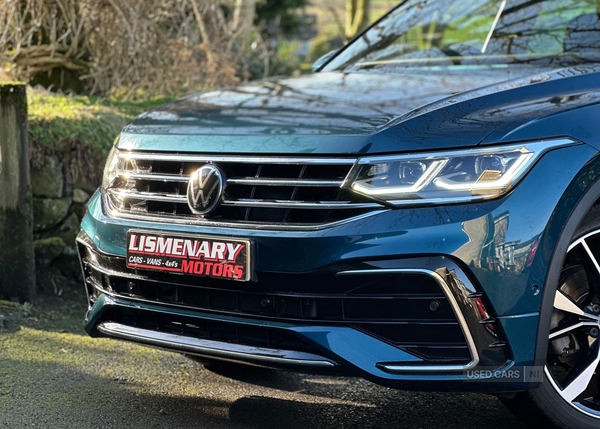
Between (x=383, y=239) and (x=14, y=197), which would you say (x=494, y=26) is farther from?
(x=14, y=197)

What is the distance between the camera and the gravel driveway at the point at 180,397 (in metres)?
2.86

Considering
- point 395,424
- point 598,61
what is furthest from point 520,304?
point 598,61

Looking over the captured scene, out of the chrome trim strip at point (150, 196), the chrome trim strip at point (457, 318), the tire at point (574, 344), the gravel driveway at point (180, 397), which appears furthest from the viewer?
the gravel driveway at point (180, 397)

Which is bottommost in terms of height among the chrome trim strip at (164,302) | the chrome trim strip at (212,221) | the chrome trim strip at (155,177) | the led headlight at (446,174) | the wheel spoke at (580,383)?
the wheel spoke at (580,383)

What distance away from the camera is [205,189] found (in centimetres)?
254

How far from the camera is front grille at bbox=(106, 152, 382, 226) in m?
2.35

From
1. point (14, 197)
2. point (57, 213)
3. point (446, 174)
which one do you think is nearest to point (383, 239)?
point (446, 174)

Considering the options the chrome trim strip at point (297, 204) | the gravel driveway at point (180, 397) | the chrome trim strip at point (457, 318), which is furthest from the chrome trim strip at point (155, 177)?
the gravel driveway at point (180, 397)

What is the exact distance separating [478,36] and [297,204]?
1873 mm

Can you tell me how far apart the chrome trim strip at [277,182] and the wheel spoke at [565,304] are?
0.79 meters

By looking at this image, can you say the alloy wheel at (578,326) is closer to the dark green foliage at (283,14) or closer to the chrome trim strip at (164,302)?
the chrome trim strip at (164,302)

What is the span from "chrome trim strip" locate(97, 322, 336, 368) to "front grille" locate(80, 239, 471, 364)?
0.11 m

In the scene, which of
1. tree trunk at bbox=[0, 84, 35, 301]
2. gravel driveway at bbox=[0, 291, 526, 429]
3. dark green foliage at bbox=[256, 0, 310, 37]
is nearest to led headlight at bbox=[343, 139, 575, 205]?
gravel driveway at bbox=[0, 291, 526, 429]

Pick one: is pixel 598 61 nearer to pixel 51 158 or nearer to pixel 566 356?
pixel 566 356
